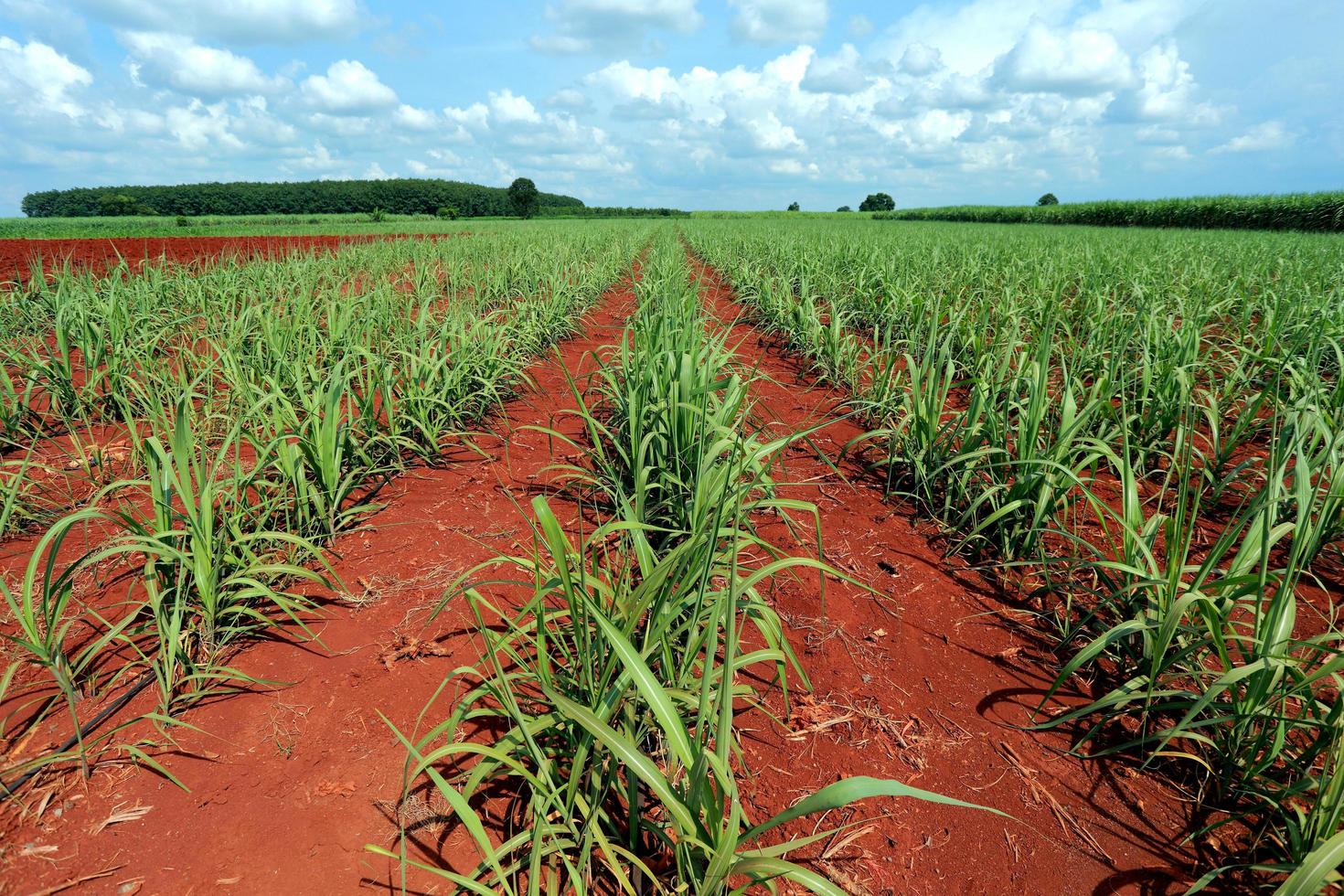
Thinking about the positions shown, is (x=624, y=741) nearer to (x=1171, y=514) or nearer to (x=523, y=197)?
(x=1171, y=514)

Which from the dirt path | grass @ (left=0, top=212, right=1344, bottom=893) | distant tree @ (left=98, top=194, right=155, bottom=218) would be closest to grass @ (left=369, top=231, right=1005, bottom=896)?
grass @ (left=0, top=212, right=1344, bottom=893)

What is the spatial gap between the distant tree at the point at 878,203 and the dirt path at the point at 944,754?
231 ft

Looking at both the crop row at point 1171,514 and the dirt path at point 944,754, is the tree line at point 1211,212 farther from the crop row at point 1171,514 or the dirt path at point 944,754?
the dirt path at point 944,754

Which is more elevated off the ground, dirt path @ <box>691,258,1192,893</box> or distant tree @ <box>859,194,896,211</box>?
distant tree @ <box>859,194,896,211</box>

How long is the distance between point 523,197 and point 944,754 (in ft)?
222

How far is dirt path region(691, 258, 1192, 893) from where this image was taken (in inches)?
45.2

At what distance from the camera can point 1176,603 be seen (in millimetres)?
1273

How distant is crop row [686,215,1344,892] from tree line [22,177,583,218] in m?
55.3

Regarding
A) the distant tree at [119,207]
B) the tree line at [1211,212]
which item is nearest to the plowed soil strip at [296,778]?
Answer: the tree line at [1211,212]

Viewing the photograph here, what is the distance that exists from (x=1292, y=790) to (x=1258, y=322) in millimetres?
4704

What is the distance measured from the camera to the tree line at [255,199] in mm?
49000

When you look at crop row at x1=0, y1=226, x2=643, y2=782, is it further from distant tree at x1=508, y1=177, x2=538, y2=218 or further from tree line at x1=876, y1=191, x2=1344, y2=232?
distant tree at x1=508, y1=177, x2=538, y2=218

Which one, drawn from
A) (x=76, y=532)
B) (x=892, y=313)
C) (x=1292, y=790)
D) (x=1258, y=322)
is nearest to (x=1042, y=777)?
(x=1292, y=790)

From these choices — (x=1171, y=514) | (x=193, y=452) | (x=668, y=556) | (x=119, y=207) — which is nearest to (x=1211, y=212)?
(x=1171, y=514)
